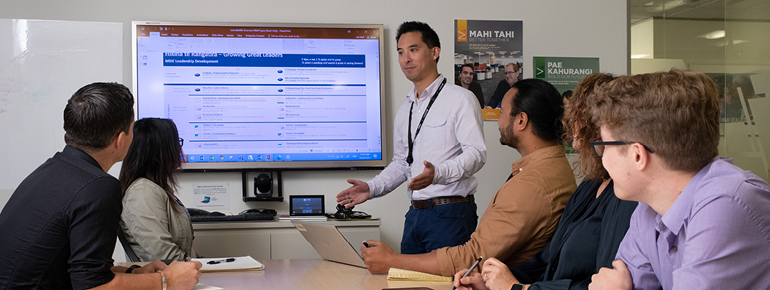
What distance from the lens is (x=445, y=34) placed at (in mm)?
3922

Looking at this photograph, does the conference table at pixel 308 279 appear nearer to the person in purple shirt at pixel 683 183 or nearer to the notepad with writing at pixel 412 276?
the notepad with writing at pixel 412 276

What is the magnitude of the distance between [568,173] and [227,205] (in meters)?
2.45

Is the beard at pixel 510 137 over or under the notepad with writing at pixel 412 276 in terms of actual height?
over

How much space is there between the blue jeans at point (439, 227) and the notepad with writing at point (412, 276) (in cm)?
88

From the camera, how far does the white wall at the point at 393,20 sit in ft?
12.0

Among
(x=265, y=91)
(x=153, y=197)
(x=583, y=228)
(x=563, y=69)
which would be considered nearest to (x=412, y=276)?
(x=583, y=228)

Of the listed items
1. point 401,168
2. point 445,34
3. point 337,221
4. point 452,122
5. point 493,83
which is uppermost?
point 445,34

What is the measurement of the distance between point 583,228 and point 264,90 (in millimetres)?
2591

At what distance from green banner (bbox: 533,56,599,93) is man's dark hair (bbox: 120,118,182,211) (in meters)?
2.53

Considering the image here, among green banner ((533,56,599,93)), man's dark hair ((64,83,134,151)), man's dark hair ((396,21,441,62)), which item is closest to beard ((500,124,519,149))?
man's dark hair ((396,21,441,62))

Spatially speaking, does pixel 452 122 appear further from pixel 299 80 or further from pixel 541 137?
pixel 299 80

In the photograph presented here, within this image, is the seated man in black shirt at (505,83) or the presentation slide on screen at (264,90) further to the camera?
the seated man in black shirt at (505,83)

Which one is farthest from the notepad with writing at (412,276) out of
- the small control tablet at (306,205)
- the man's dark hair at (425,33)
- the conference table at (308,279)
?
the small control tablet at (306,205)

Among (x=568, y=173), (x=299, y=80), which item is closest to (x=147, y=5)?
(x=299, y=80)
